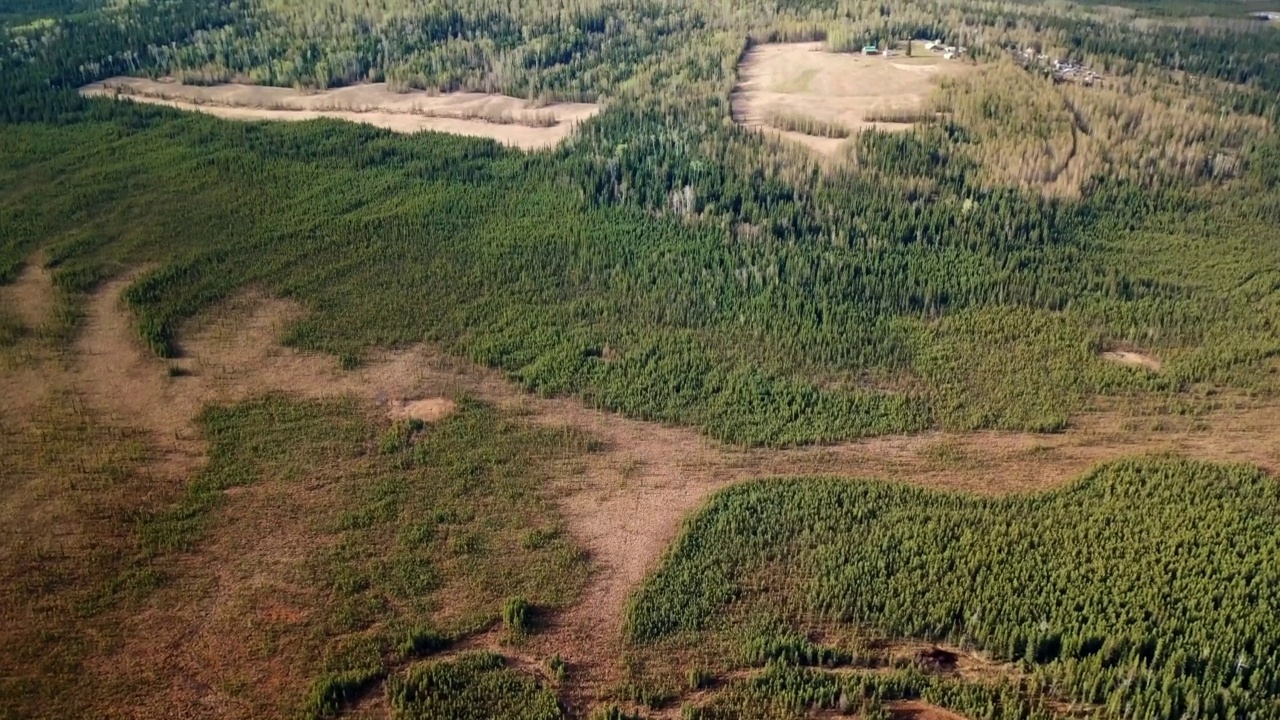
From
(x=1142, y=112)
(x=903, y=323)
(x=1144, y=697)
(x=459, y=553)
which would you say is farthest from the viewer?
(x=1142, y=112)

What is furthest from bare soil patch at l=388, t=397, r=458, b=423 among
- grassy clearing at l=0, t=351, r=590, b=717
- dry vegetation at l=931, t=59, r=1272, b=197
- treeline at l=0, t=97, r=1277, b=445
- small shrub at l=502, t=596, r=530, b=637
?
dry vegetation at l=931, t=59, r=1272, b=197

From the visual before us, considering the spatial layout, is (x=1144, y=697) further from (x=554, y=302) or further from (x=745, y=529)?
(x=554, y=302)

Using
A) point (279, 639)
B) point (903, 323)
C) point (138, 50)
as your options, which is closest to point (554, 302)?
point (903, 323)

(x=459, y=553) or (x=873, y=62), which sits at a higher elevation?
(x=873, y=62)

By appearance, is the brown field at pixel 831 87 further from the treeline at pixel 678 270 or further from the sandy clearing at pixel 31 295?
the sandy clearing at pixel 31 295

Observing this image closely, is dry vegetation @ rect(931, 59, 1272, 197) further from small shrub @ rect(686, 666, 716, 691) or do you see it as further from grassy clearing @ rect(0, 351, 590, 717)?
small shrub @ rect(686, 666, 716, 691)

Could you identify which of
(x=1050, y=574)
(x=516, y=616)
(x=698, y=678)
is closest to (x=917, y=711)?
(x=698, y=678)

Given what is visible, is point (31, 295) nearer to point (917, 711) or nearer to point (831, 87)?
point (917, 711)
